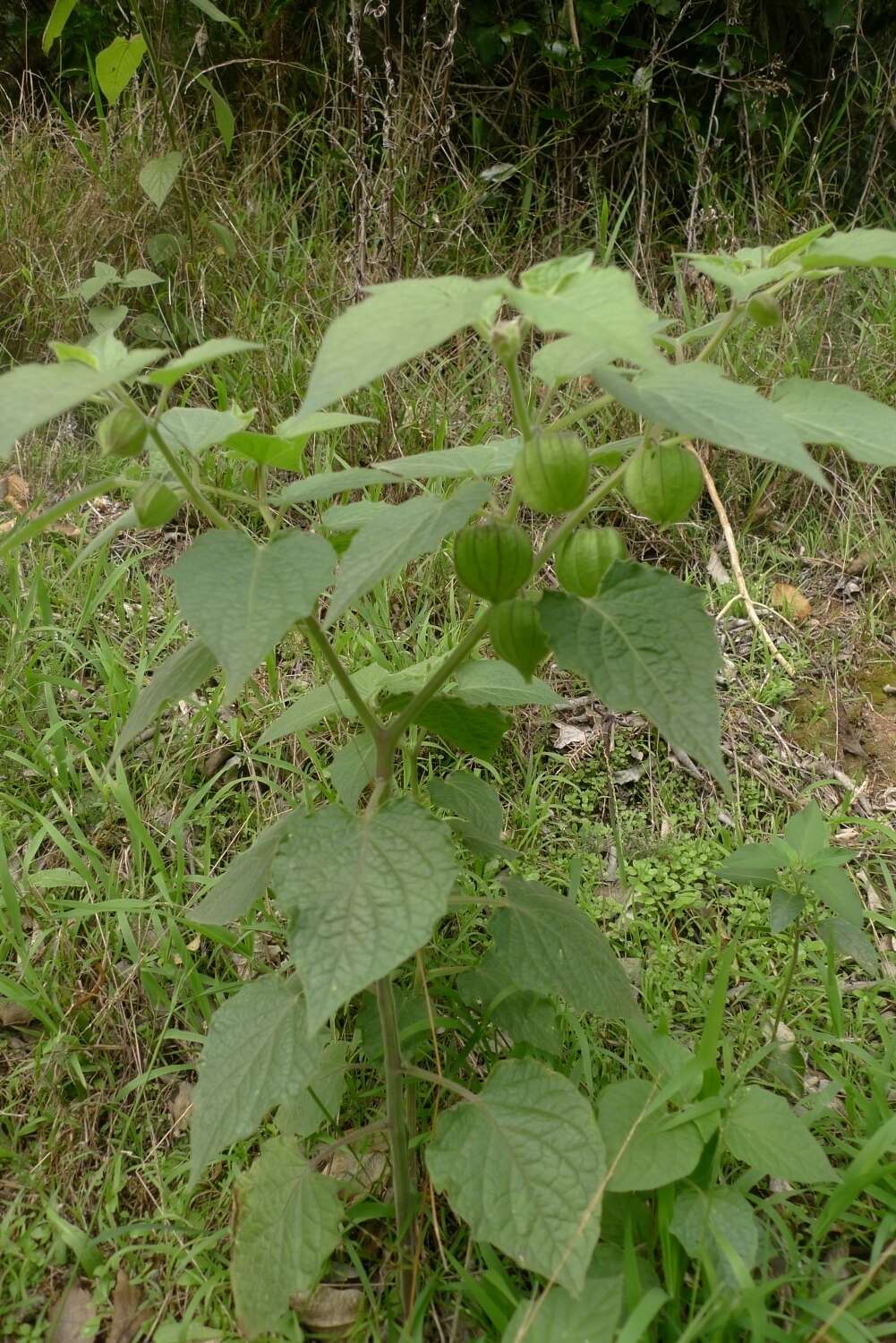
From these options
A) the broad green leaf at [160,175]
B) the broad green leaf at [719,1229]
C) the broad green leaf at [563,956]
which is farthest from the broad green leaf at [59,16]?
the broad green leaf at [719,1229]

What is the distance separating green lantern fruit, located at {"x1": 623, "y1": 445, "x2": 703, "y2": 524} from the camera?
101 cm

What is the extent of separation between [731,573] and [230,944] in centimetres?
185

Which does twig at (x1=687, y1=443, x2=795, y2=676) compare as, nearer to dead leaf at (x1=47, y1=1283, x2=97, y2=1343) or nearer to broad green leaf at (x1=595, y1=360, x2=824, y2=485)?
broad green leaf at (x1=595, y1=360, x2=824, y2=485)

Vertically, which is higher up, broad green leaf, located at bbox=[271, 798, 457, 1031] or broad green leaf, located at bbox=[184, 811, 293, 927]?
broad green leaf, located at bbox=[271, 798, 457, 1031]

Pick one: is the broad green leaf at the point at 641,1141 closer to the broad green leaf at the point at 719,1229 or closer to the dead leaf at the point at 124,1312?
the broad green leaf at the point at 719,1229

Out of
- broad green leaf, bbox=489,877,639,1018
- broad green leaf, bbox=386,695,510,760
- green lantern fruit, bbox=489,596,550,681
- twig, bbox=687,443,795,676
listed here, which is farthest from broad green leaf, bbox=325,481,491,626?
twig, bbox=687,443,795,676

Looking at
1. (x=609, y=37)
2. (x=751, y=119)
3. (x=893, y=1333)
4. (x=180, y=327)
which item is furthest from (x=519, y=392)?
(x=609, y=37)

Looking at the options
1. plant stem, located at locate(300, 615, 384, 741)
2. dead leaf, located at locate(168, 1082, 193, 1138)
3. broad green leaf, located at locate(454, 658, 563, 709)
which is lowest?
dead leaf, located at locate(168, 1082, 193, 1138)

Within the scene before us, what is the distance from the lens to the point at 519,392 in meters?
0.99

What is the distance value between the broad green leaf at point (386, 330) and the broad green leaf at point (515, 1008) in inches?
39.2

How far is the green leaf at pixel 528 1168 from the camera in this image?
114cm

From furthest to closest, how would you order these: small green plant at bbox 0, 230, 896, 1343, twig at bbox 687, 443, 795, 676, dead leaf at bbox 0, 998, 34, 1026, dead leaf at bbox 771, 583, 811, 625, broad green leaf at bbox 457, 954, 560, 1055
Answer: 1. dead leaf at bbox 771, 583, 811, 625
2. twig at bbox 687, 443, 795, 676
3. dead leaf at bbox 0, 998, 34, 1026
4. broad green leaf at bbox 457, 954, 560, 1055
5. small green plant at bbox 0, 230, 896, 1343

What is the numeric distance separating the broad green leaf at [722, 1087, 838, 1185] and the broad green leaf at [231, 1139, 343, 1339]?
0.54m

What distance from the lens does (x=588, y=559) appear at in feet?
3.52
